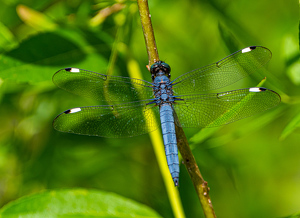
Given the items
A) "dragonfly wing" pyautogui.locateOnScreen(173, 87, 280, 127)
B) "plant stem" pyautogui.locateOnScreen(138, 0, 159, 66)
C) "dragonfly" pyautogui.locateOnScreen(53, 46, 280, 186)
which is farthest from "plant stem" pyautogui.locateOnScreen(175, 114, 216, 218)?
"dragonfly wing" pyautogui.locateOnScreen(173, 87, 280, 127)

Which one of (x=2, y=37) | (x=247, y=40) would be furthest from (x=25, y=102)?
(x=247, y=40)

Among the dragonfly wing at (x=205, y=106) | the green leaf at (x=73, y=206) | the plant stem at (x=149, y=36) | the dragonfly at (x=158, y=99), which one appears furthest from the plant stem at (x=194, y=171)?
the dragonfly wing at (x=205, y=106)

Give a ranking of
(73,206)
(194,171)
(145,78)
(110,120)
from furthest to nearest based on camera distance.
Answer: (145,78), (110,120), (73,206), (194,171)

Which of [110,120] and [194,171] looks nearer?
[194,171]

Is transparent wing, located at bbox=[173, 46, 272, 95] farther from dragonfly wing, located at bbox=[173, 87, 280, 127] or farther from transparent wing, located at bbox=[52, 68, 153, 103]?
transparent wing, located at bbox=[52, 68, 153, 103]

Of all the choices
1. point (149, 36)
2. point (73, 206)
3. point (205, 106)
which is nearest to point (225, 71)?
point (205, 106)

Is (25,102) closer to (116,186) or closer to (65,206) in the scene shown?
(116,186)

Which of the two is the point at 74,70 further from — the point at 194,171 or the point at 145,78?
the point at 194,171
